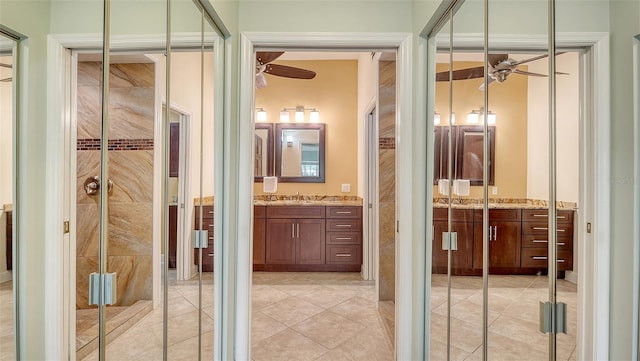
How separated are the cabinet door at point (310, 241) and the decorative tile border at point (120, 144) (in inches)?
121

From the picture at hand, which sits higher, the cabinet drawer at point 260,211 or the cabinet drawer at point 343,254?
the cabinet drawer at point 260,211

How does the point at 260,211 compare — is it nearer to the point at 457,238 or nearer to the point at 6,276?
the point at 457,238

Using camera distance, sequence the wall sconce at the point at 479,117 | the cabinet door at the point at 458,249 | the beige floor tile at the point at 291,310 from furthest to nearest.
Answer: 1. the beige floor tile at the point at 291,310
2. the cabinet door at the point at 458,249
3. the wall sconce at the point at 479,117

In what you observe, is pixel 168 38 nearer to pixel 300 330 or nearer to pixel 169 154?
pixel 169 154

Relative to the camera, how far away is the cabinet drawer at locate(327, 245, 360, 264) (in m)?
4.05

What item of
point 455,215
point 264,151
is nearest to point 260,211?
point 264,151

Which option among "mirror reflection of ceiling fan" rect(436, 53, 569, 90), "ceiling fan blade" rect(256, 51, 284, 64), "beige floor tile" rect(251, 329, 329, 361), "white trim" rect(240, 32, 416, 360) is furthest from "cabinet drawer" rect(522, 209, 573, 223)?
"ceiling fan blade" rect(256, 51, 284, 64)

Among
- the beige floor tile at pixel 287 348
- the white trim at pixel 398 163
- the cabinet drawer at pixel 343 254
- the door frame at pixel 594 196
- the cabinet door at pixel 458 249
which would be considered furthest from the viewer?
the cabinet drawer at pixel 343 254

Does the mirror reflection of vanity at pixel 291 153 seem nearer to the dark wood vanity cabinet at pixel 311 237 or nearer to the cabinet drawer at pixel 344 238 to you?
the dark wood vanity cabinet at pixel 311 237

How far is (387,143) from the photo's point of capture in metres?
3.10

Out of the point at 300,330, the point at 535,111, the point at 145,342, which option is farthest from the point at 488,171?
the point at 300,330

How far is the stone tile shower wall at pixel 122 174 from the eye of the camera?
0.76 m

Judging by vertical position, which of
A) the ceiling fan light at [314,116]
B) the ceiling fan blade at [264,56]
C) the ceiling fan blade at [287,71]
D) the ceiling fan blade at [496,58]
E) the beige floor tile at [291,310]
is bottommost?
the beige floor tile at [291,310]

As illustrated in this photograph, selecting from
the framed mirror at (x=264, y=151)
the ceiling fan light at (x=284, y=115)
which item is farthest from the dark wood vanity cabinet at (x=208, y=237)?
the ceiling fan light at (x=284, y=115)
